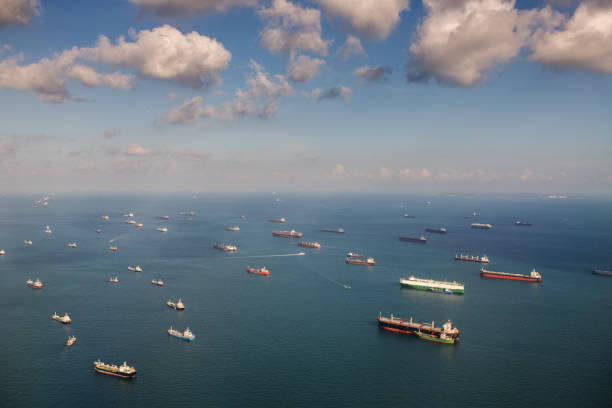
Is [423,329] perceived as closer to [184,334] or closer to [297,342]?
[297,342]

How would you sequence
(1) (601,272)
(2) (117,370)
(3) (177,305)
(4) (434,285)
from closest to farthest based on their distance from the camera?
(2) (117,370), (3) (177,305), (4) (434,285), (1) (601,272)

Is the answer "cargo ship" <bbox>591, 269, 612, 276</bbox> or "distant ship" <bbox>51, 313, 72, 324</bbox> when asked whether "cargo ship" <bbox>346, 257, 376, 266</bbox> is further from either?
"distant ship" <bbox>51, 313, 72, 324</bbox>

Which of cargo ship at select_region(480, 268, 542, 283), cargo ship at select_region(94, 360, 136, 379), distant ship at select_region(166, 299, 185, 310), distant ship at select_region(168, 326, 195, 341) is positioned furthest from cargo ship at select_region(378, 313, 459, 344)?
cargo ship at select_region(480, 268, 542, 283)

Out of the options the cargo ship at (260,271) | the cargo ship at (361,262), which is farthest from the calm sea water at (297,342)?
the cargo ship at (361,262)

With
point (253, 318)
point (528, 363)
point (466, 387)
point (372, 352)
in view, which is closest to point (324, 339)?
point (372, 352)

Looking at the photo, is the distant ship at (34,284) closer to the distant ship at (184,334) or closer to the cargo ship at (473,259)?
the distant ship at (184,334)

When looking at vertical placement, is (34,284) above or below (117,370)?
below

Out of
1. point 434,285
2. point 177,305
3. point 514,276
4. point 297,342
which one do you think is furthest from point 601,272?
point 177,305
